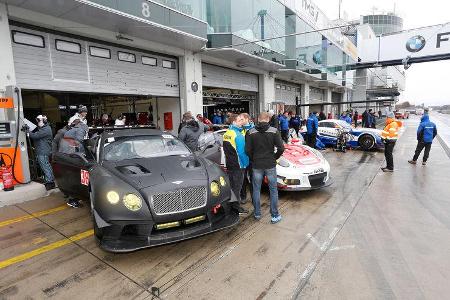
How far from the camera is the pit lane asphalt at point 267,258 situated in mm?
2902

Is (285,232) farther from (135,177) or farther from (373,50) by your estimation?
(373,50)

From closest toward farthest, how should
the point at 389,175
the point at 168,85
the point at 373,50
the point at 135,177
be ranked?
the point at 135,177, the point at 389,175, the point at 168,85, the point at 373,50

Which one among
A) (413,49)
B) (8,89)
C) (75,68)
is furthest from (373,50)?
(8,89)

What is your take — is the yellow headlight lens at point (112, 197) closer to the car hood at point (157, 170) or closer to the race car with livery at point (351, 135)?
the car hood at point (157, 170)

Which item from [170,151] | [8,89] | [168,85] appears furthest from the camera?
[168,85]

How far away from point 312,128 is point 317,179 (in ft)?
20.0

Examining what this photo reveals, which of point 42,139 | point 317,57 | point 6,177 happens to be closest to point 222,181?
point 6,177

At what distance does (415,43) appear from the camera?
23656 mm

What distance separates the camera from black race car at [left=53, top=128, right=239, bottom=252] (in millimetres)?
3219

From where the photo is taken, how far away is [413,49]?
23.8 meters

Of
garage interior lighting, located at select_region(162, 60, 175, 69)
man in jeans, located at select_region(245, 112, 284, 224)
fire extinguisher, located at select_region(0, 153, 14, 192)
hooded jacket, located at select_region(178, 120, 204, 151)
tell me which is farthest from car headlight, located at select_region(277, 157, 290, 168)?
garage interior lighting, located at select_region(162, 60, 175, 69)

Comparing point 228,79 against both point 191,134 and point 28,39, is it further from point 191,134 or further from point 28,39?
point 28,39

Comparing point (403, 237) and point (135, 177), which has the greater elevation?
point (135, 177)

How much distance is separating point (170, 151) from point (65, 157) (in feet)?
6.58
